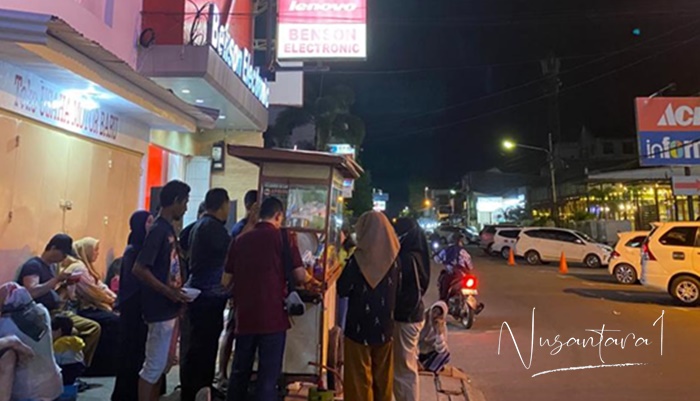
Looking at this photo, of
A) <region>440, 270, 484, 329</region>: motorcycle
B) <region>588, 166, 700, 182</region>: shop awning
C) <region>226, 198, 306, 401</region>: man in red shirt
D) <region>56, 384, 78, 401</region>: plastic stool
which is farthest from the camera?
<region>588, 166, 700, 182</region>: shop awning

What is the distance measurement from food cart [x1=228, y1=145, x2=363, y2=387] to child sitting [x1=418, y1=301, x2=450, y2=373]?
1099 millimetres

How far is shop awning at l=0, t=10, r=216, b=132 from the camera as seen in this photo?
13.5ft

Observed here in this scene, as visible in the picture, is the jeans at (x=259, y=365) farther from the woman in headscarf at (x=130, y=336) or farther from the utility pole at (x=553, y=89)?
the utility pole at (x=553, y=89)

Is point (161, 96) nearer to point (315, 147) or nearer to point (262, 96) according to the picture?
point (262, 96)

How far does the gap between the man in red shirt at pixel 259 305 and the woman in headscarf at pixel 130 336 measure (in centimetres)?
104

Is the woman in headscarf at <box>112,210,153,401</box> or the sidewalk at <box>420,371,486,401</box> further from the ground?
the woman in headscarf at <box>112,210,153,401</box>

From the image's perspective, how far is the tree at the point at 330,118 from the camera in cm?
2652

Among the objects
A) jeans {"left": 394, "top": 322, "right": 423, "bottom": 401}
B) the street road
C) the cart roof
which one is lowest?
the street road

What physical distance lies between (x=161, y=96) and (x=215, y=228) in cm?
386

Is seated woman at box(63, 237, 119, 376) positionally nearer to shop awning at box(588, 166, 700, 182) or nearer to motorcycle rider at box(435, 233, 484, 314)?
motorcycle rider at box(435, 233, 484, 314)

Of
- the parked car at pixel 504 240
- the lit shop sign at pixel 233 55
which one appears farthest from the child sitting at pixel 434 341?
the parked car at pixel 504 240

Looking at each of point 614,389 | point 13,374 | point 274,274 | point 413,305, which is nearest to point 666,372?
point 614,389

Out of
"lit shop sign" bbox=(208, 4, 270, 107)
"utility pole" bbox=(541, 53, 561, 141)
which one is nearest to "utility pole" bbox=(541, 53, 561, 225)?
"utility pole" bbox=(541, 53, 561, 141)

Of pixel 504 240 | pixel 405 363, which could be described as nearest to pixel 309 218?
pixel 405 363
